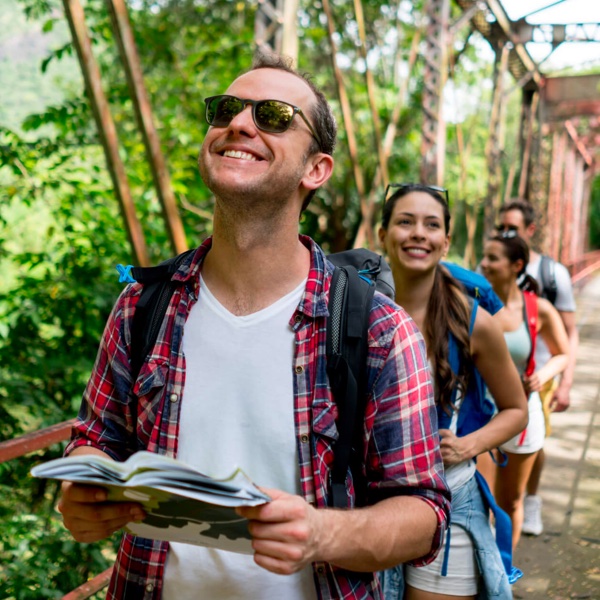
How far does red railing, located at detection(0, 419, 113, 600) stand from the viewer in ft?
7.84

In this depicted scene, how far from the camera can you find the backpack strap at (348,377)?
60.8 inches

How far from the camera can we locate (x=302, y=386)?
61.8 inches

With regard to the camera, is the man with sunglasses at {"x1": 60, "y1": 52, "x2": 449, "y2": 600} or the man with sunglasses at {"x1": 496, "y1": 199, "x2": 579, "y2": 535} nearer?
the man with sunglasses at {"x1": 60, "y1": 52, "x2": 449, "y2": 600}

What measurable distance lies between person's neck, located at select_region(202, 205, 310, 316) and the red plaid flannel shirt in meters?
0.07

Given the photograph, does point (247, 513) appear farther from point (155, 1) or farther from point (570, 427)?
point (155, 1)

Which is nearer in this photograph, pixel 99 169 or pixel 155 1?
pixel 99 169

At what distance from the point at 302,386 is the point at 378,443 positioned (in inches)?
7.9

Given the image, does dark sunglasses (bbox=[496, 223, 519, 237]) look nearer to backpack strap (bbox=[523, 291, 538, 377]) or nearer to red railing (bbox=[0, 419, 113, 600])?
backpack strap (bbox=[523, 291, 538, 377])

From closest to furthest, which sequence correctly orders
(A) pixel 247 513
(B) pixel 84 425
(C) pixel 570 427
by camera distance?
(A) pixel 247 513, (B) pixel 84 425, (C) pixel 570 427

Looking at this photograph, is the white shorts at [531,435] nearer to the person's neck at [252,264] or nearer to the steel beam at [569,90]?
Answer: the person's neck at [252,264]

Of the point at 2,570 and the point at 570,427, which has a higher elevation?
the point at 2,570

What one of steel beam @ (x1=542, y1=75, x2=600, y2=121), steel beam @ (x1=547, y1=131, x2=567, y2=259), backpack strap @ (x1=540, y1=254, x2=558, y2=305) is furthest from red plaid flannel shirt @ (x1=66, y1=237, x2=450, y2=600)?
steel beam @ (x1=547, y1=131, x2=567, y2=259)

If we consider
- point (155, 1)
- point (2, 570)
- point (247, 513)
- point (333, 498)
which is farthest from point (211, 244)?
point (155, 1)

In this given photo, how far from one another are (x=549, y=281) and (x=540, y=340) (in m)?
0.62
